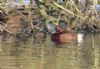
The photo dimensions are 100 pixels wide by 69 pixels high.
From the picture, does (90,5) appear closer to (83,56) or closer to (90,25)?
(90,25)

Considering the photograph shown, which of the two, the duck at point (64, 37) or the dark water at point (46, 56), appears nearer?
the dark water at point (46, 56)

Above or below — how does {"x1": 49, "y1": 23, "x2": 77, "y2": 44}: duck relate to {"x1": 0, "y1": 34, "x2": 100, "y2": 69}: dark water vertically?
above

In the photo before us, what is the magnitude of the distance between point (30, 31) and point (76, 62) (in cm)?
1063

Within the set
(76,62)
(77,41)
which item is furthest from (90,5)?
(76,62)

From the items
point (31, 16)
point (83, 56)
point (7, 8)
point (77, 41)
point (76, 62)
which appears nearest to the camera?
point (76, 62)

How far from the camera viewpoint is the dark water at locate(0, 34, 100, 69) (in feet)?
42.2

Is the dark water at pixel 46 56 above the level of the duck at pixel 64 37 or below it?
below

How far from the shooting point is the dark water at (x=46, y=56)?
12852 millimetres

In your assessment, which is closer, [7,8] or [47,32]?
[7,8]

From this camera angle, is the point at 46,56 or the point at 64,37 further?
the point at 64,37

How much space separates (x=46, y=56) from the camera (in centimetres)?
1491

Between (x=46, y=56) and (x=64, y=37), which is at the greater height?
(x=64, y=37)

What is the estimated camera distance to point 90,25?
2517 cm

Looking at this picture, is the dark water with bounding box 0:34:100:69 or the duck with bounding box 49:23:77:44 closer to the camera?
the dark water with bounding box 0:34:100:69
